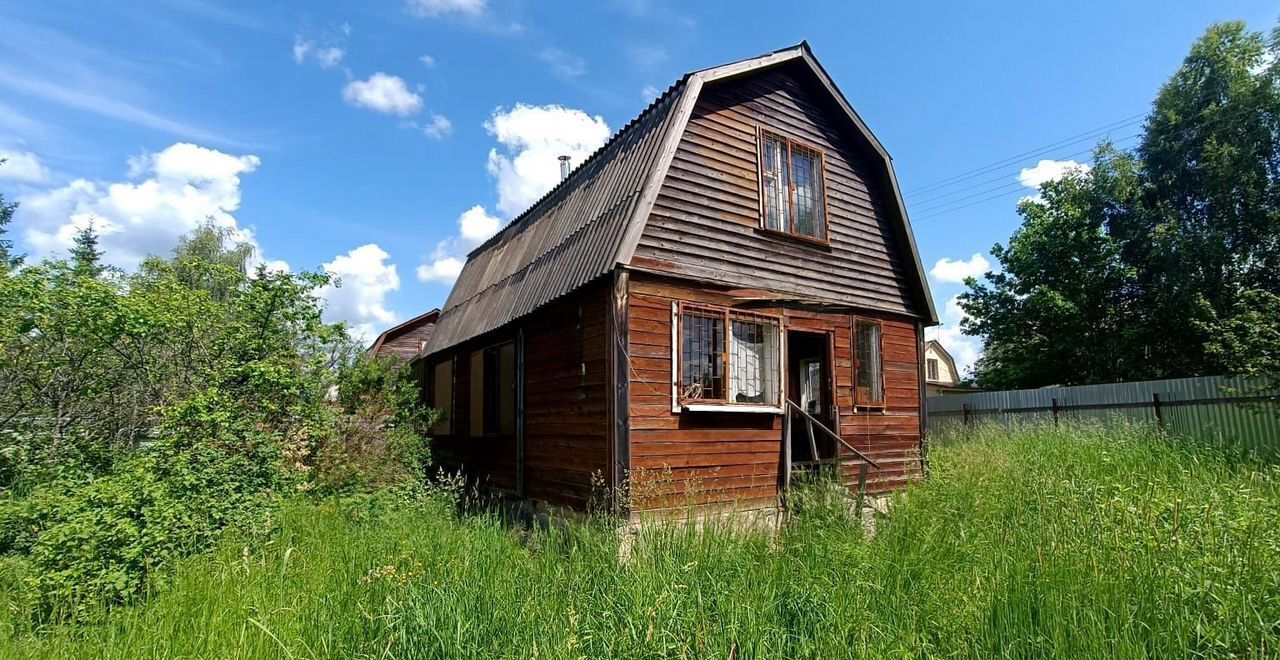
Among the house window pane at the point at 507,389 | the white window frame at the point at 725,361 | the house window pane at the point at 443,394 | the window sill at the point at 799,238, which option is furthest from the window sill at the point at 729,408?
the house window pane at the point at 443,394

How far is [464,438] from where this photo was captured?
11.6 meters

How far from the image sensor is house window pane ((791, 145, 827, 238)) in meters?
9.11

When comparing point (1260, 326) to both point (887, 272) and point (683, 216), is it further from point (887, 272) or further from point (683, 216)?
point (683, 216)

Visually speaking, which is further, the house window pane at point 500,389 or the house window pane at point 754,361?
the house window pane at point 500,389

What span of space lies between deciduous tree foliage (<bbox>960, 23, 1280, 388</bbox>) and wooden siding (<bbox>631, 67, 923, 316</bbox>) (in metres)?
12.1

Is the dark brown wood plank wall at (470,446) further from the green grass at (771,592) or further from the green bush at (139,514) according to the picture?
the green grass at (771,592)

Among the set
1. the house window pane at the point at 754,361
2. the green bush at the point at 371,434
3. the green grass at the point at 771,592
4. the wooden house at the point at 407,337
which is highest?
the wooden house at the point at 407,337

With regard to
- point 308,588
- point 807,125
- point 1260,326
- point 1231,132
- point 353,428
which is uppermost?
point 1231,132

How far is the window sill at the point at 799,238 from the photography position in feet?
27.7

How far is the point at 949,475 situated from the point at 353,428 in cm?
806

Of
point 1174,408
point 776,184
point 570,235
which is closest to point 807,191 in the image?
point 776,184

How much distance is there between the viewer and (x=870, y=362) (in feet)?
31.1

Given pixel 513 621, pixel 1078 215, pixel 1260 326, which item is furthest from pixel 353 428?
pixel 1078 215

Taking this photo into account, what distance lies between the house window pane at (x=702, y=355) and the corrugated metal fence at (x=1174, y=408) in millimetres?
6442
